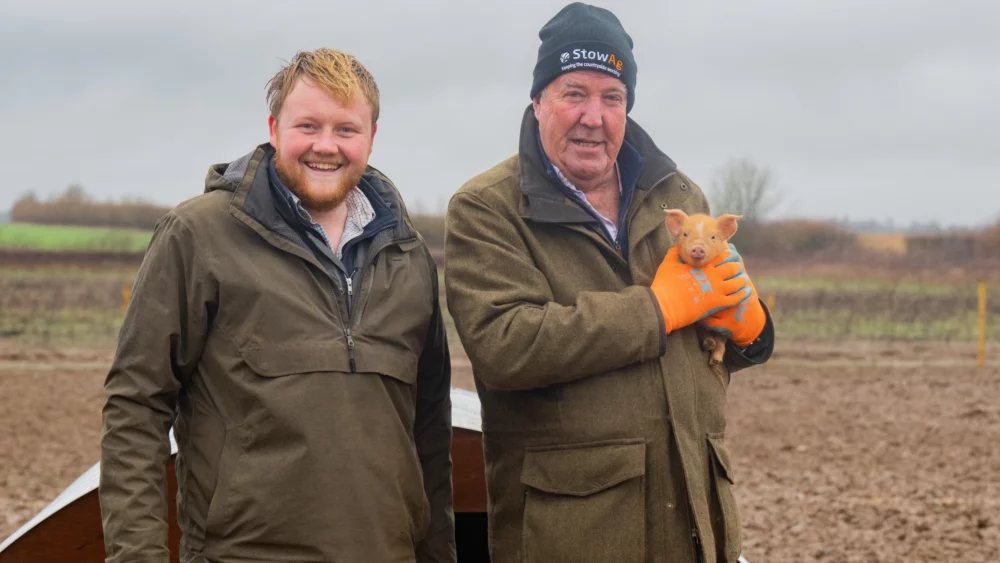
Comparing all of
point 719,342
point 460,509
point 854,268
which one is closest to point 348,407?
point 719,342

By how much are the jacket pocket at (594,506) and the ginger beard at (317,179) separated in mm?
798

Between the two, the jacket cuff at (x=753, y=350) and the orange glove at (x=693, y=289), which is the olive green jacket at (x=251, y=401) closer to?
the orange glove at (x=693, y=289)

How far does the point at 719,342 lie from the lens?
2.96 m

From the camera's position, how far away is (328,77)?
2566 mm

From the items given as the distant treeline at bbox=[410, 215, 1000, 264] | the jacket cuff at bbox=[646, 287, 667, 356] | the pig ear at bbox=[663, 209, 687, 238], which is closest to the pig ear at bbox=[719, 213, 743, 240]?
the pig ear at bbox=[663, 209, 687, 238]

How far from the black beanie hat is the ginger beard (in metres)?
0.63

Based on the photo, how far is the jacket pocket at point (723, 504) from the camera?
282 cm

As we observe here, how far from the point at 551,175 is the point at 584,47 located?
0.33 meters

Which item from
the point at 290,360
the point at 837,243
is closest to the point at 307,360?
the point at 290,360

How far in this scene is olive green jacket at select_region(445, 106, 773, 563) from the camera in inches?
105

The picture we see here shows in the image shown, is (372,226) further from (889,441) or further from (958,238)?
(958,238)

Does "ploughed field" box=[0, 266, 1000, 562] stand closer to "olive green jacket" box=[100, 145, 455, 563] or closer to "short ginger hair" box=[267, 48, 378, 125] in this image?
"olive green jacket" box=[100, 145, 455, 563]

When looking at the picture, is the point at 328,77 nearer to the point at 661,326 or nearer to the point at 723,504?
the point at 661,326

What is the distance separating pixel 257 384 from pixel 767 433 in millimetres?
7911
